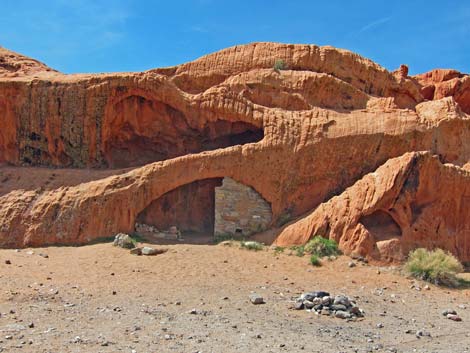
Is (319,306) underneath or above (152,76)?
underneath

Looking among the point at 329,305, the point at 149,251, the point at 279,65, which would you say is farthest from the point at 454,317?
the point at 279,65

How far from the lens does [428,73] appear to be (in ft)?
70.0

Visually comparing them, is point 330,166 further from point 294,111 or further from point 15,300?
point 15,300

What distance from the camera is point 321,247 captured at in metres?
12.9

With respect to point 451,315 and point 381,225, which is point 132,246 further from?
point 451,315

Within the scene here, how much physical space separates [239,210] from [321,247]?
2918mm

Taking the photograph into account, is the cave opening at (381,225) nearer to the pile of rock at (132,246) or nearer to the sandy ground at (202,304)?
the sandy ground at (202,304)

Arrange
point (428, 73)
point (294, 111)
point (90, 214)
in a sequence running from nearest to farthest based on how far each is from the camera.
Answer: point (90, 214), point (294, 111), point (428, 73)

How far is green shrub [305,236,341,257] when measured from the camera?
12.8 metres

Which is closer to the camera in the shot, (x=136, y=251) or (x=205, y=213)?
(x=136, y=251)

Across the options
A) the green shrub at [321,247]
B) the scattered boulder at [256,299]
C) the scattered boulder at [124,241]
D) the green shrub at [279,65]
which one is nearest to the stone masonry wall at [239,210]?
the green shrub at [321,247]

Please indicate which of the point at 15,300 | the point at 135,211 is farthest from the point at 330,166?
the point at 15,300

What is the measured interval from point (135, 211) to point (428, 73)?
1395 cm

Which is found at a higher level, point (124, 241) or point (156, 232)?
point (156, 232)
